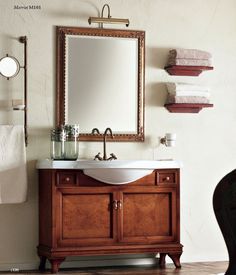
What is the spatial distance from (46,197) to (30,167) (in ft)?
1.16

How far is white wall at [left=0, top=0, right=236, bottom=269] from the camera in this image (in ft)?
16.0

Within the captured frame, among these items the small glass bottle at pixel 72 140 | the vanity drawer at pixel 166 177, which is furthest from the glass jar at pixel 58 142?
the vanity drawer at pixel 166 177

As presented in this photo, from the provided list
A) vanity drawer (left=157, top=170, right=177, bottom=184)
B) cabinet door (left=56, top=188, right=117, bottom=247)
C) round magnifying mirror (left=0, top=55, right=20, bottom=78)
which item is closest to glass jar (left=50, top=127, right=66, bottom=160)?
cabinet door (left=56, top=188, right=117, bottom=247)

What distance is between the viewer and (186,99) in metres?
5.05

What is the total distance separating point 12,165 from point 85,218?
68 centimetres

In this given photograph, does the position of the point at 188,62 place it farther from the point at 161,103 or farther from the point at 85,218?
the point at 85,218

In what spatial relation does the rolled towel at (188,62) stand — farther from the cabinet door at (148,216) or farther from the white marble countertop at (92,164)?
the cabinet door at (148,216)

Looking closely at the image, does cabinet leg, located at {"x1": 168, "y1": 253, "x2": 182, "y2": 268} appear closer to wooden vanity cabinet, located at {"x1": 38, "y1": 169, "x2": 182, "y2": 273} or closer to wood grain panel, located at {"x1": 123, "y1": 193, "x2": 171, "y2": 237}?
wooden vanity cabinet, located at {"x1": 38, "y1": 169, "x2": 182, "y2": 273}

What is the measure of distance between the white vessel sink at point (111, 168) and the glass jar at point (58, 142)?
140mm

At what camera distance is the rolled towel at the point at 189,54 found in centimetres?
504

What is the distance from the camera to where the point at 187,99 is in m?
5.05

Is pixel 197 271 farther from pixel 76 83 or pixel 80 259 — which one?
pixel 76 83

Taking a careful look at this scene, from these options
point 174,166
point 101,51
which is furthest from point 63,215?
point 101,51

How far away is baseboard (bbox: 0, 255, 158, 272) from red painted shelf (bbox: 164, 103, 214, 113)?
1210 millimetres
